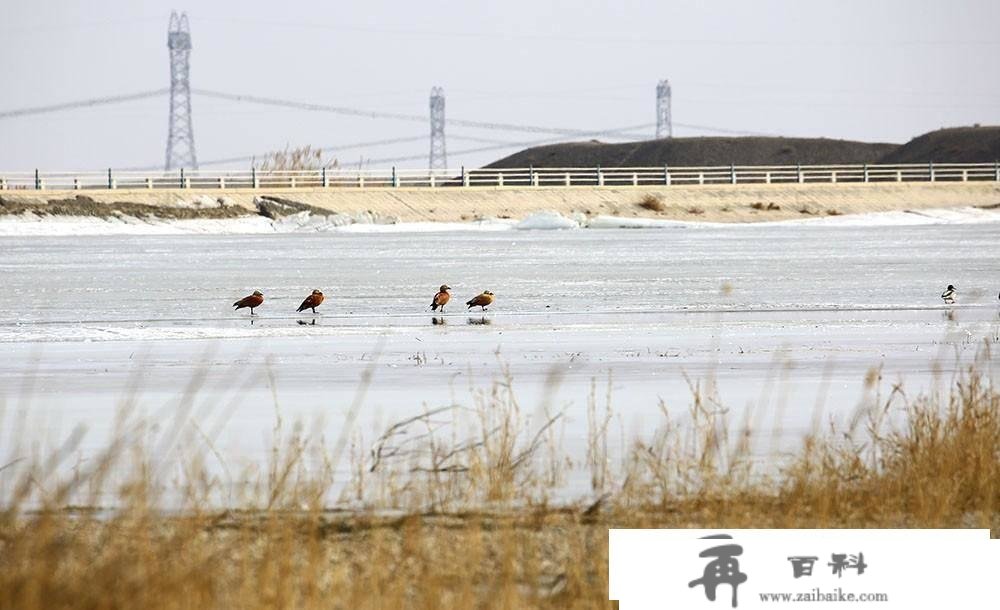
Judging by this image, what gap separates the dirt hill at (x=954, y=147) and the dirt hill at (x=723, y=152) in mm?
136

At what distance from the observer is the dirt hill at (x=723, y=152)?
144750 mm

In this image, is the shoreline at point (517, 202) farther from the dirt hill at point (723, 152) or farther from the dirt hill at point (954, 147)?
the dirt hill at point (723, 152)

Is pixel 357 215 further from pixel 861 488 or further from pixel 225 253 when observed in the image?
pixel 861 488

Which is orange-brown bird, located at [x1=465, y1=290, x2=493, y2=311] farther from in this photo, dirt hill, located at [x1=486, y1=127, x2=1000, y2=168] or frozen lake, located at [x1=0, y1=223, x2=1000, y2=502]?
dirt hill, located at [x1=486, y1=127, x2=1000, y2=168]

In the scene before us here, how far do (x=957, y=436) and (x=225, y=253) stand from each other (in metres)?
35.8

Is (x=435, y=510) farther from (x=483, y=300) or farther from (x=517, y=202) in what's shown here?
(x=517, y=202)

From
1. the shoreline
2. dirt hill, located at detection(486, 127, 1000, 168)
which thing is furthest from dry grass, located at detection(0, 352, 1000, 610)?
dirt hill, located at detection(486, 127, 1000, 168)

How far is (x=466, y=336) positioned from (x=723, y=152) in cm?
12991

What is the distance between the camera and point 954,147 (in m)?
133

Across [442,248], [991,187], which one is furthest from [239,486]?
[991,187]

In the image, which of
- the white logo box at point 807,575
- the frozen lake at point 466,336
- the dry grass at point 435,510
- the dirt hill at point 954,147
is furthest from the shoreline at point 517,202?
the white logo box at point 807,575

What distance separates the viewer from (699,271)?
32.9 metres

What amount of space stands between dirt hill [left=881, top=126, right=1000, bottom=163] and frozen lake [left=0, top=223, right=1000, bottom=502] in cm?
9270

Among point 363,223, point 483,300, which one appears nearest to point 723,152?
point 363,223
